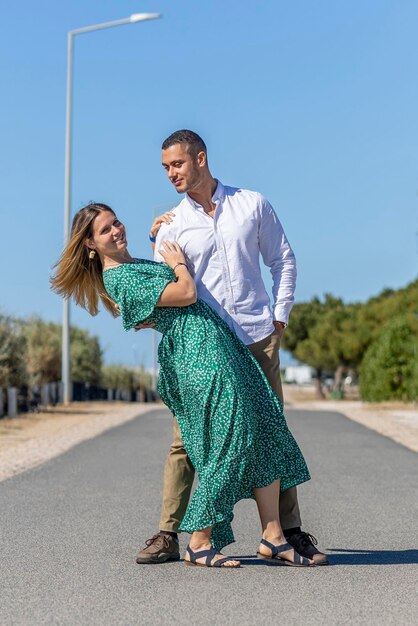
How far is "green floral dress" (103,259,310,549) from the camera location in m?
5.45

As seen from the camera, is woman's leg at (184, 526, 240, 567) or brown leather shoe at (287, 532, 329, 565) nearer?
woman's leg at (184, 526, 240, 567)

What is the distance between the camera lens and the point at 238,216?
5.76 metres

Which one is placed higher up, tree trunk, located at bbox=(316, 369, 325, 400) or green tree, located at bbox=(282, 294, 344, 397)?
green tree, located at bbox=(282, 294, 344, 397)

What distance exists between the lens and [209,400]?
550cm

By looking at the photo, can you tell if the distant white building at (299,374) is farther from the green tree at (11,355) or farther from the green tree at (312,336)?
the green tree at (11,355)

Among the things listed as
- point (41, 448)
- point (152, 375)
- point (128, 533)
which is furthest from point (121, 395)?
point (128, 533)

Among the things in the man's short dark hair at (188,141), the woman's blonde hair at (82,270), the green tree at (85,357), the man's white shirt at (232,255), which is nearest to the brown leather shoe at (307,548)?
the man's white shirt at (232,255)

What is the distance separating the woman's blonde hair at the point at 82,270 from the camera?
589cm

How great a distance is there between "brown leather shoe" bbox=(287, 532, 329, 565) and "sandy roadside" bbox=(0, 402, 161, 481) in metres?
5.67

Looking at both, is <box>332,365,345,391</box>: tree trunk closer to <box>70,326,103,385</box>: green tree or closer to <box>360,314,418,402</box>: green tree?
<box>70,326,103,385</box>: green tree

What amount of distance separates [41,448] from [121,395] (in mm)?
44853

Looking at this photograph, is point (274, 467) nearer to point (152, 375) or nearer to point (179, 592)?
point (179, 592)

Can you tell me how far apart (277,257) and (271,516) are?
1314 mm

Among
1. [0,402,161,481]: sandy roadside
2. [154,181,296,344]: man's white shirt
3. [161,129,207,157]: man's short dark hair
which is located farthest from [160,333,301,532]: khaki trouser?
[0,402,161,481]: sandy roadside
